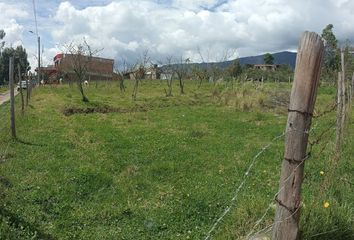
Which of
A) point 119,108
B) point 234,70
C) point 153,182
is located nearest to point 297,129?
point 153,182

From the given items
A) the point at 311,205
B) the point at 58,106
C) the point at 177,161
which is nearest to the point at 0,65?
the point at 58,106

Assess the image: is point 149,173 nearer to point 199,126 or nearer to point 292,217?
point 292,217

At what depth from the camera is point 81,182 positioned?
7.86 metres

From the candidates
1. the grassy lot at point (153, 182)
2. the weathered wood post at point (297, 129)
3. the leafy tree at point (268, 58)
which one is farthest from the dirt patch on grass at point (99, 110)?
the leafy tree at point (268, 58)

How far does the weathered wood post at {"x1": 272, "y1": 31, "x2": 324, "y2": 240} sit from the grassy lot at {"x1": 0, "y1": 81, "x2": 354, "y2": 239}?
0.72 meters

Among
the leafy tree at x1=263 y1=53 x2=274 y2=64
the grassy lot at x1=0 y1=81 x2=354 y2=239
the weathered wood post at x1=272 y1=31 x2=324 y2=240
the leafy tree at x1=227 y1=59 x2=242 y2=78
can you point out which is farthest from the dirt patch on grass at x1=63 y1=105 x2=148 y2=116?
the leafy tree at x1=263 y1=53 x2=274 y2=64

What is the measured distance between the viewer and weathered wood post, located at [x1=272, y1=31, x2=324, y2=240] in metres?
3.29

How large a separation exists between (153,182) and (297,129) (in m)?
5.06

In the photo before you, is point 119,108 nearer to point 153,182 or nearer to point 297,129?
point 153,182

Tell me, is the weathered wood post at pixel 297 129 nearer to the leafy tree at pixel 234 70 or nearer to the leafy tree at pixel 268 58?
the leafy tree at pixel 234 70

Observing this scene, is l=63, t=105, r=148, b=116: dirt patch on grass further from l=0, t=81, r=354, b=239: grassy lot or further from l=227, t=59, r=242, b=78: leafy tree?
l=227, t=59, r=242, b=78: leafy tree

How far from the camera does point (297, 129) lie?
3.36 metres

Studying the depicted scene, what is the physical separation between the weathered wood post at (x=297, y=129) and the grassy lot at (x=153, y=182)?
0.72 meters

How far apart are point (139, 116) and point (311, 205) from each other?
14448 mm
